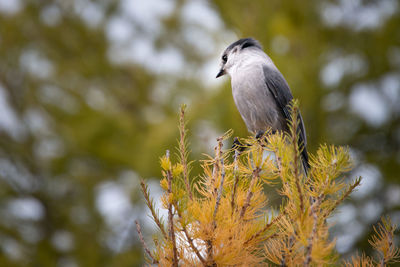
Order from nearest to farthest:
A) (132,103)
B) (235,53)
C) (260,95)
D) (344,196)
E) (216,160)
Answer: (344,196)
(216,160)
(260,95)
(235,53)
(132,103)

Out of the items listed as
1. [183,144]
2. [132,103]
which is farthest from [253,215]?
[132,103]

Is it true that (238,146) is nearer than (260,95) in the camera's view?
Yes

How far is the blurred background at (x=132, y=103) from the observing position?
3031 millimetres

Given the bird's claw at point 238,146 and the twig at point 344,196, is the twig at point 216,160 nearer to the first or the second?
the bird's claw at point 238,146

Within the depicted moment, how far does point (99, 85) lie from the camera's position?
4805 millimetres

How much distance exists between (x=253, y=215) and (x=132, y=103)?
424 centimetres

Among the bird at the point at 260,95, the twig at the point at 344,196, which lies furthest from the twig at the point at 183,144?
the bird at the point at 260,95

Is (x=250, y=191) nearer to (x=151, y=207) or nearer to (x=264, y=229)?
(x=264, y=229)

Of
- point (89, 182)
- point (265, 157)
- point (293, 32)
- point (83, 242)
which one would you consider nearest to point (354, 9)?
point (293, 32)

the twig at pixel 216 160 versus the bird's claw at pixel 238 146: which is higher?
the bird's claw at pixel 238 146

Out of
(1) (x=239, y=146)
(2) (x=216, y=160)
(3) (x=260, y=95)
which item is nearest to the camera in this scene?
(2) (x=216, y=160)

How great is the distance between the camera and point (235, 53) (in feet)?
6.26

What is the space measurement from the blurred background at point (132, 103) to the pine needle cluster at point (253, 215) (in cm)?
145

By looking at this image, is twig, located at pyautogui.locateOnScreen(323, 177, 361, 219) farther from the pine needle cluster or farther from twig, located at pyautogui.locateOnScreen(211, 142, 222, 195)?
twig, located at pyautogui.locateOnScreen(211, 142, 222, 195)
